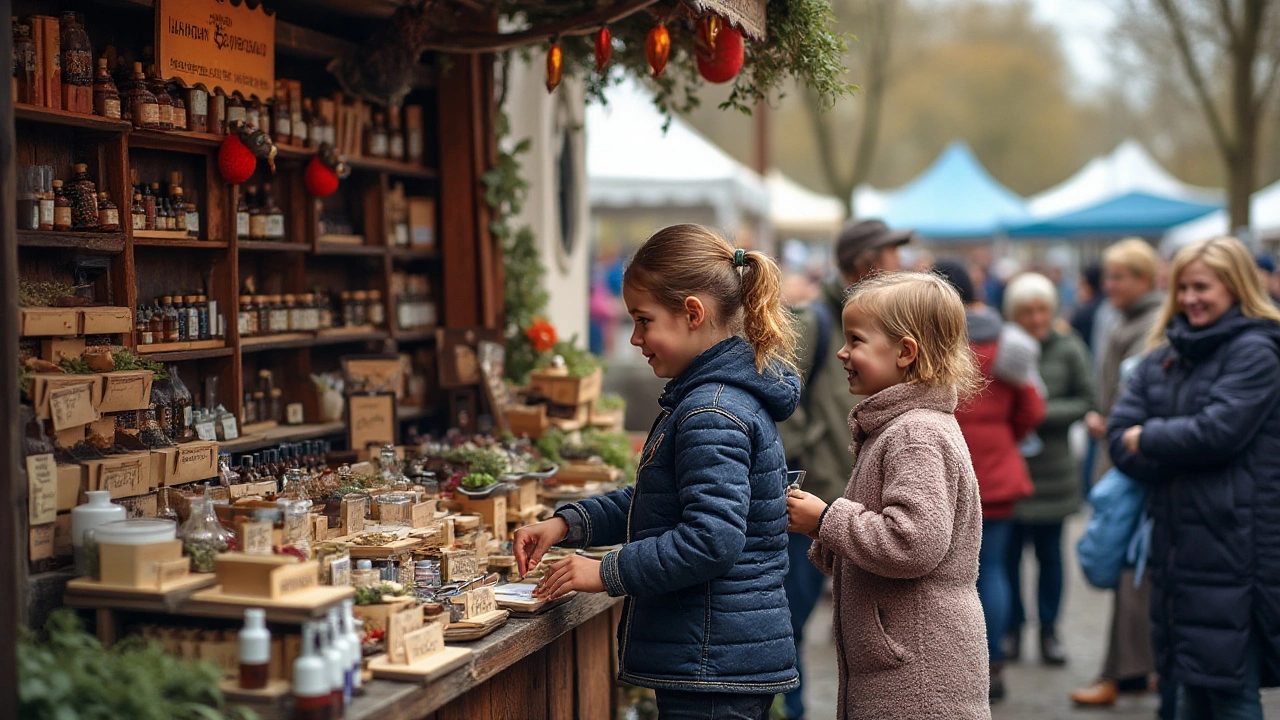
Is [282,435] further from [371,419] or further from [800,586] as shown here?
[800,586]

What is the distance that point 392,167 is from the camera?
5.30 meters

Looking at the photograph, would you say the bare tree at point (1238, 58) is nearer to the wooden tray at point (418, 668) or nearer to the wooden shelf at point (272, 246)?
the wooden shelf at point (272, 246)

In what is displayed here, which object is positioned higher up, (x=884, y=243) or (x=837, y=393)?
(x=884, y=243)

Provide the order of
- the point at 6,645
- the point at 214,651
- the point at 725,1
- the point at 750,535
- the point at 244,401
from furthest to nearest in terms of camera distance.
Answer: the point at 244,401
the point at 725,1
the point at 750,535
the point at 214,651
the point at 6,645

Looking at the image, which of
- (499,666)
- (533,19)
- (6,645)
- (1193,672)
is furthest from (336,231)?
(1193,672)

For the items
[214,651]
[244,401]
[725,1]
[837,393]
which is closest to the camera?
[214,651]

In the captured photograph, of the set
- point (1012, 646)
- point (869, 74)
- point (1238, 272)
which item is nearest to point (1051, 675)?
point (1012, 646)

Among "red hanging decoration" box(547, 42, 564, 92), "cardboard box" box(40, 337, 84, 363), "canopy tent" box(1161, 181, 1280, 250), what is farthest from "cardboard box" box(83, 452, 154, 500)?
"canopy tent" box(1161, 181, 1280, 250)

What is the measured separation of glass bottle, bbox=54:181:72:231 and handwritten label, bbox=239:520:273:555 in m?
1.29

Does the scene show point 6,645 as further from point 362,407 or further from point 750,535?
point 362,407

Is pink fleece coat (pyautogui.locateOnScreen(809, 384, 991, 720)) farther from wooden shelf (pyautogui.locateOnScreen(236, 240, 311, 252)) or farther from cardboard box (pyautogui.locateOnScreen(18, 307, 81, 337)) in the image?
wooden shelf (pyautogui.locateOnScreen(236, 240, 311, 252))

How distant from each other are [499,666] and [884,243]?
2980mm

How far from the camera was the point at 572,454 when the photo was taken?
515 cm

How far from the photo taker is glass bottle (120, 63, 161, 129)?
3.83 metres
